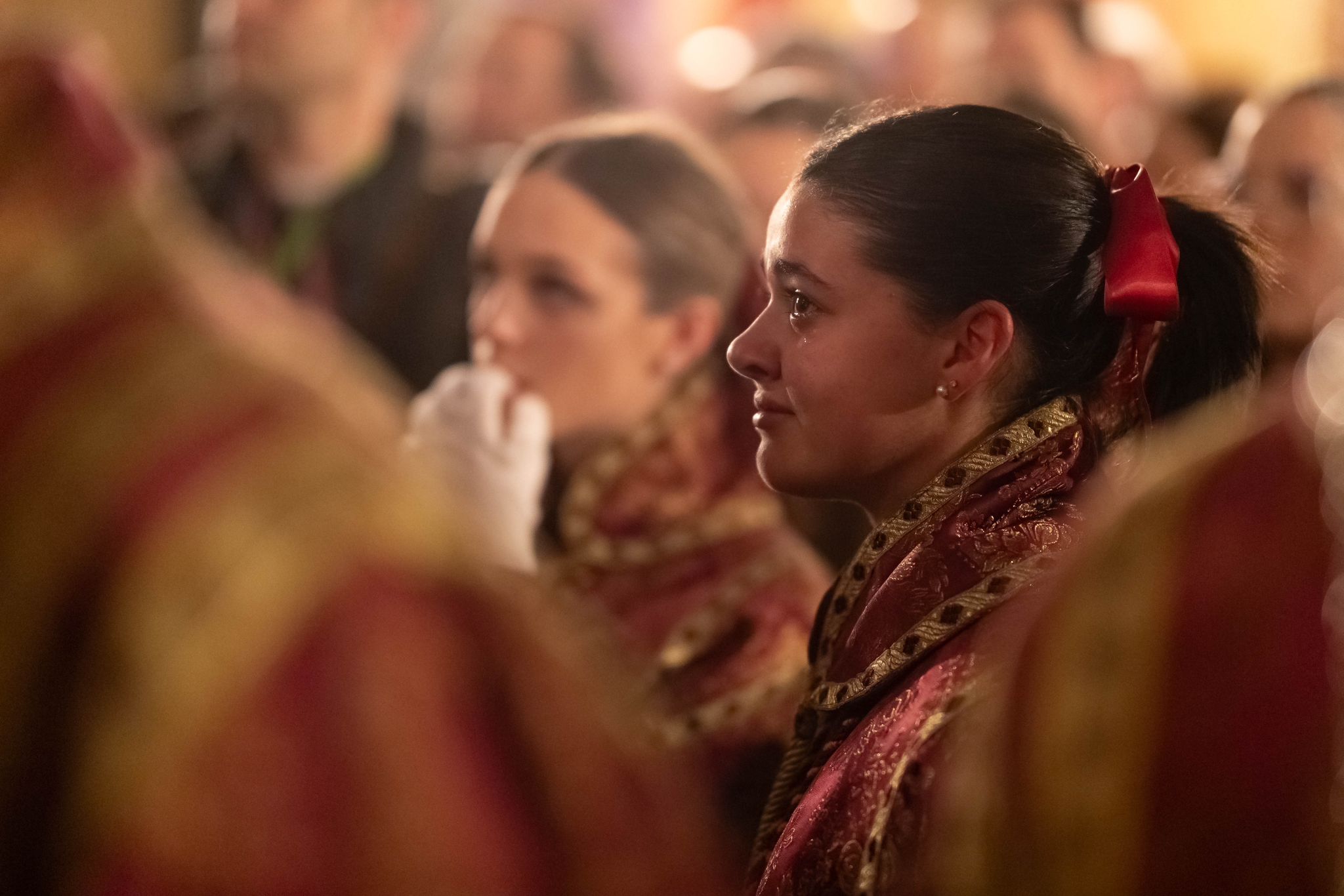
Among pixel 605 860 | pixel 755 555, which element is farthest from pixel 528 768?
pixel 755 555

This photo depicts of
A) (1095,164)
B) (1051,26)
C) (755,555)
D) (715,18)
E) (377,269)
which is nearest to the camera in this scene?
(1095,164)

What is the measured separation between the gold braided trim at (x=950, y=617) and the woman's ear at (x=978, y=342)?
0.16 m

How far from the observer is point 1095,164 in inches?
54.7

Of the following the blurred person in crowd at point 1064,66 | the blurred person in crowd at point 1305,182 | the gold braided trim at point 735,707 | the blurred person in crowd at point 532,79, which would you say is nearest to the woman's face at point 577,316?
the gold braided trim at point 735,707

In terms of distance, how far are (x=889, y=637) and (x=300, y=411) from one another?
74cm

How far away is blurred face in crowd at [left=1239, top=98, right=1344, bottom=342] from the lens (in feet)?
7.91

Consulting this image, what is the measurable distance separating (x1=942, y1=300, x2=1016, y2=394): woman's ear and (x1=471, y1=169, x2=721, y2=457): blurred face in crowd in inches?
33.7

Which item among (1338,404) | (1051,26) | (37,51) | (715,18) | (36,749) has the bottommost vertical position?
(715,18)

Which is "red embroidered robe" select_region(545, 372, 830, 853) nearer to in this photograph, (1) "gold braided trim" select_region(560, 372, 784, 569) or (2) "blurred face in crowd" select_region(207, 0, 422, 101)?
(1) "gold braided trim" select_region(560, 372, 784, 569)

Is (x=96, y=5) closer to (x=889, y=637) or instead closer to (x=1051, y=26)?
(x=1051, y=26)

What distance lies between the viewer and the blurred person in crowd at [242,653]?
58 cm

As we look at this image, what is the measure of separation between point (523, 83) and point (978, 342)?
102 inches

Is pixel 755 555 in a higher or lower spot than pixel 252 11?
lower

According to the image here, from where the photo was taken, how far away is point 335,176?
3162mm
